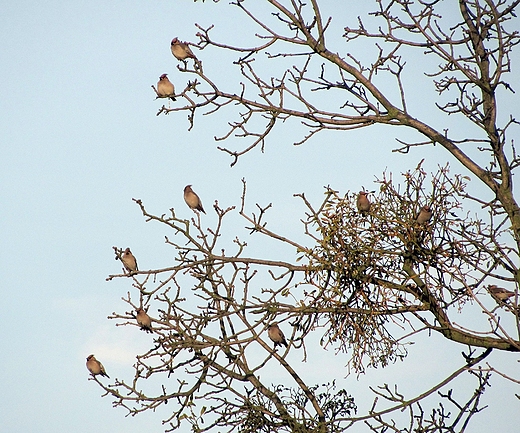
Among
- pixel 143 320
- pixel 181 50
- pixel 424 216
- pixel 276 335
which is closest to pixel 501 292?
pixel 424 216

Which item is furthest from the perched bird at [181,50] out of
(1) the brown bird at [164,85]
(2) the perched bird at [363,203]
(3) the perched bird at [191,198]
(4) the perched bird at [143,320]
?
(3) the perched bird at [191,198]

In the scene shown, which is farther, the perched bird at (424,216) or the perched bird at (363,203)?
the perched bird at (363,203)

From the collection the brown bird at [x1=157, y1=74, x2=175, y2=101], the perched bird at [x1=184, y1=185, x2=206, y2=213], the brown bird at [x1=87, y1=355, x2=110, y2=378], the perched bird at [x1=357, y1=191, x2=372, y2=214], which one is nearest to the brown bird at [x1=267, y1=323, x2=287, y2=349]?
the perched bird at [x1=357, y1=191, x2=372, y2=214]

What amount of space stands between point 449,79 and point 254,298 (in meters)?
2.03

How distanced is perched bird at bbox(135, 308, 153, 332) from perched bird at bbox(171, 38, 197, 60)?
1679 millimetres

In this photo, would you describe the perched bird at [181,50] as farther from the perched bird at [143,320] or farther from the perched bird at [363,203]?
the perched bird at [143,320]

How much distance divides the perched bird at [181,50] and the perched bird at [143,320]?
1679mm

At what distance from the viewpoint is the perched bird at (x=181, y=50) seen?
5.77m

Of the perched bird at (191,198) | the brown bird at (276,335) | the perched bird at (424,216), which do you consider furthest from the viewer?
the perched bird at (191,198)

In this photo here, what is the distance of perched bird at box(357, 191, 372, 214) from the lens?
5.59 m

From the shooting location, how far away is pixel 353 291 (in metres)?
5.60

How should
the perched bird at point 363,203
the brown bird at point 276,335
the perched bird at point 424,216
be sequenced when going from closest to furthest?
1. the perched bird at point 424,216
2. the perched bird at point 363,203
3. the brown bird at point 276,335

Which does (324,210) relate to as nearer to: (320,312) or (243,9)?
(320,312)

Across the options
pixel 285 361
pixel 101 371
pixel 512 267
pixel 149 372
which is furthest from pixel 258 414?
pixel 512 267
